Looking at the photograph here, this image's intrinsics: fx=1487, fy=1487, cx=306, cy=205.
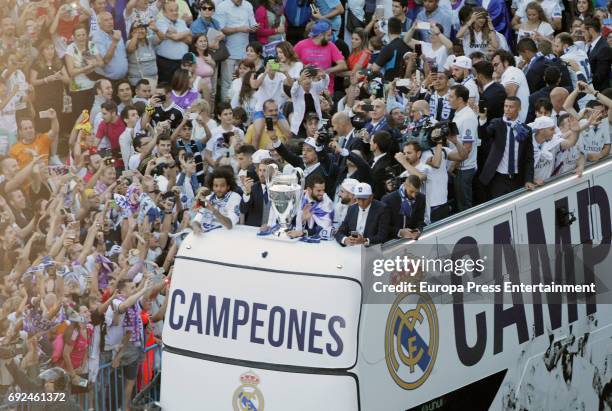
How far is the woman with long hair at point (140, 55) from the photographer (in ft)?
66.4

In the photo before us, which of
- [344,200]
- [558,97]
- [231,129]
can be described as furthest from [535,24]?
[344,200]

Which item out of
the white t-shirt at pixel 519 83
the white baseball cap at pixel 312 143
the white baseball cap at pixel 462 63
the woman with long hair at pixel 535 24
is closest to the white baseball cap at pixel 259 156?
the white baseball cap at pixel 312 143

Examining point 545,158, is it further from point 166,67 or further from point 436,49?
Result: point 166,67

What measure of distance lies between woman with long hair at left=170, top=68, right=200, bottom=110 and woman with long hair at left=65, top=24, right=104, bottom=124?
103 cm

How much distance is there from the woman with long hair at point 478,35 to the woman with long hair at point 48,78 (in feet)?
18.4

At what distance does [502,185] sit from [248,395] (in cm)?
434

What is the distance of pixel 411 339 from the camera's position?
1214cm

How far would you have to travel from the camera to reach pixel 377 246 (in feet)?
40.3

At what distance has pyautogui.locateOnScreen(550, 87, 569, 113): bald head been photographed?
16812 mm

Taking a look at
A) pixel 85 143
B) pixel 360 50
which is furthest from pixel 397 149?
pixel 360 50

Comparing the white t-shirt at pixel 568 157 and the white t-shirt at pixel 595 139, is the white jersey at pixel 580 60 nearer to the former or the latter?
the white t-shirt at pixel 595 139

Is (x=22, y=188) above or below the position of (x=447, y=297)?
above

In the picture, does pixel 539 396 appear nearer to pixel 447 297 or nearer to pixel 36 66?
pixel 447 297

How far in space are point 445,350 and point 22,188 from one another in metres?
6.92
